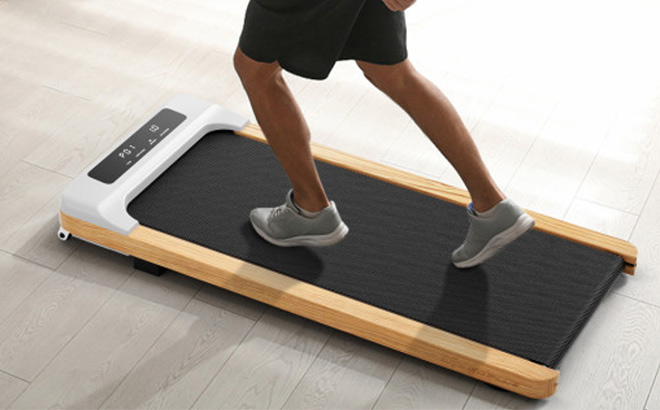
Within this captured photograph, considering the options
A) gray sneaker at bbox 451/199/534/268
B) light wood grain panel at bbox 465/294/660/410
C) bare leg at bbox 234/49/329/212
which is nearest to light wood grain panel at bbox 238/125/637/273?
light wood grain panel at bbox 465/294/660/410

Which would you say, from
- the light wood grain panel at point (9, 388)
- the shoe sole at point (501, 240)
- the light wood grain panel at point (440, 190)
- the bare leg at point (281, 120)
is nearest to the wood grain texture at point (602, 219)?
the light wood grain panel at point (440, 190)

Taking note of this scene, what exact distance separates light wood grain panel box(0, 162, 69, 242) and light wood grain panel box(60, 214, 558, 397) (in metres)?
0.19

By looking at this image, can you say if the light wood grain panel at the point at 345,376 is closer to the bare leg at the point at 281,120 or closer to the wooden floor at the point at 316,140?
the wooden floor at the point at 316,140

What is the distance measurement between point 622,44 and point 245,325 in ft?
5.65

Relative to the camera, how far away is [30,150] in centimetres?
279

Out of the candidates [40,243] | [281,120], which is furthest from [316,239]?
[40,243]

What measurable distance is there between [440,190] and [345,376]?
606 millimetres

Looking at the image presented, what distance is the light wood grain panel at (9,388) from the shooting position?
2086 millimetres

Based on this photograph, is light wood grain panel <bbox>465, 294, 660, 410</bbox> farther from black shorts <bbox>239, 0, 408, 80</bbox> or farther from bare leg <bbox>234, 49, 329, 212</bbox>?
black shorts <bbox>239, 0, 408, 80</bbox>

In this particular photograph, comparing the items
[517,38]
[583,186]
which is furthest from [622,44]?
[583,186]

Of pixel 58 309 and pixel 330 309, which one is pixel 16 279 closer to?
pixel 58 309

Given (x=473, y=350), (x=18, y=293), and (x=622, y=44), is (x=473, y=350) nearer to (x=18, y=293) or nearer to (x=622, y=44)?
(x=18, y=293)

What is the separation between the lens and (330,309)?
217 centimetres

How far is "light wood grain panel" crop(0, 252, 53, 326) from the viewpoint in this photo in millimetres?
2312
